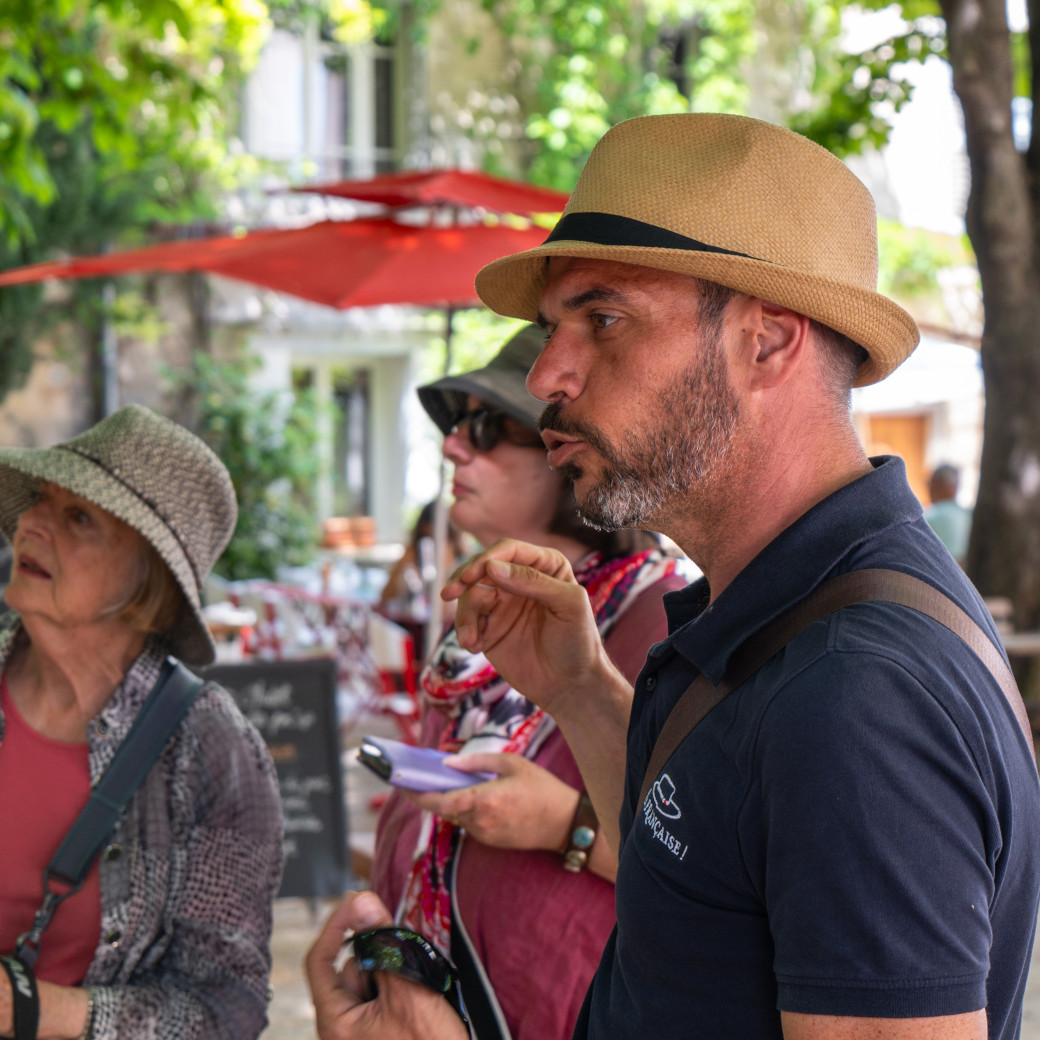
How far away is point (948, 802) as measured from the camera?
Answer: 98 cm

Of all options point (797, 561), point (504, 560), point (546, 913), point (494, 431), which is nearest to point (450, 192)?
point (494, 431)

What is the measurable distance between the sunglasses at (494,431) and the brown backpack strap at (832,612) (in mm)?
1121

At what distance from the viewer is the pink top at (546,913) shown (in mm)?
1828

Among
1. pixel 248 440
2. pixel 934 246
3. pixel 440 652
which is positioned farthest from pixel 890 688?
pixel 934 246

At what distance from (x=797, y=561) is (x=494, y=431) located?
46.6 inches

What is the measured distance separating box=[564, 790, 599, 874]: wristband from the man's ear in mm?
825

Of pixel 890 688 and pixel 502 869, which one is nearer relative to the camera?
pixel 890 688

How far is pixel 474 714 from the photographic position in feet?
7.36

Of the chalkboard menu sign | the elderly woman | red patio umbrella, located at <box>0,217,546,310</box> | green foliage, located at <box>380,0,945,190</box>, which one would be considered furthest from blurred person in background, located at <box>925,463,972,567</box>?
the elderly woman

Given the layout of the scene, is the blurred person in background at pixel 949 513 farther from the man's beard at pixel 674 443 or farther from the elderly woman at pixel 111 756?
the man's beard at pixel 674 443

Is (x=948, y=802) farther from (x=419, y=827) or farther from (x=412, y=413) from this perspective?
(x=412, y=413)

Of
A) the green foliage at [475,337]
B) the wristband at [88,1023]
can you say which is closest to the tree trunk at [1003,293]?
the wristband at [88,1023]

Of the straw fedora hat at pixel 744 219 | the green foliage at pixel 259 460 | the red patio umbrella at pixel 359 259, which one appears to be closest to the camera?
the straw fedora hat at pixel 744 219

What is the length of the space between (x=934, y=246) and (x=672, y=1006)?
54.2 feet
